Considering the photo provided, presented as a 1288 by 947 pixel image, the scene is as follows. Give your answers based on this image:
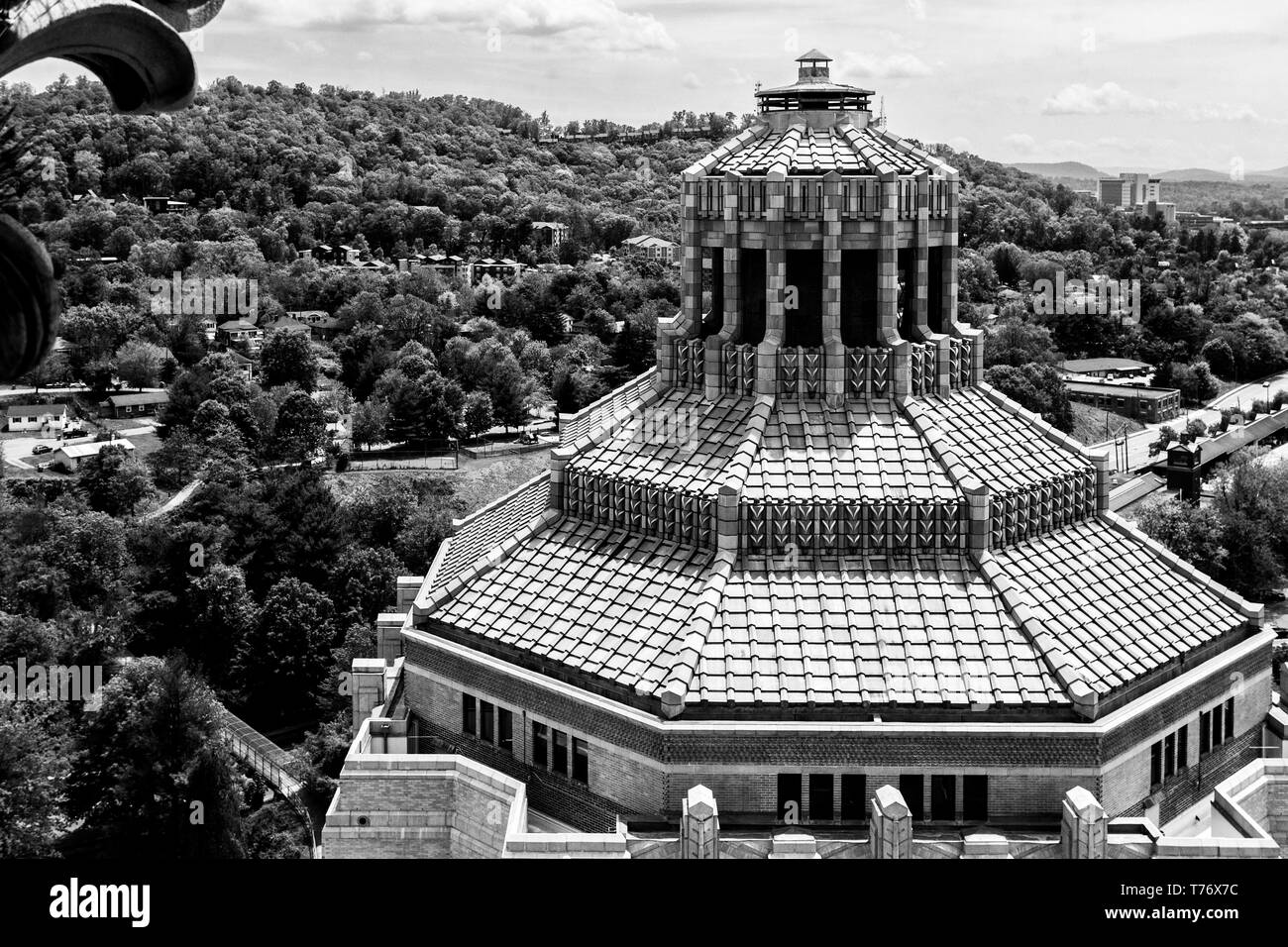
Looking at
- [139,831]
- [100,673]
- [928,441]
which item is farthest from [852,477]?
[100,673]

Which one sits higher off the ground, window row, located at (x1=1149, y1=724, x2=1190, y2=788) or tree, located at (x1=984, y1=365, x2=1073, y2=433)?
tree, located at (x1=984, y1=365, x2=1073, y2=433)

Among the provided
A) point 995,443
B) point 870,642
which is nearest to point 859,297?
point 995,443

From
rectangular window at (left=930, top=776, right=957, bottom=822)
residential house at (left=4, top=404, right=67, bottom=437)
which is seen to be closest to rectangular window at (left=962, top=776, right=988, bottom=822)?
rectangular window at (left=930, top=776, right=957, bottom=822)

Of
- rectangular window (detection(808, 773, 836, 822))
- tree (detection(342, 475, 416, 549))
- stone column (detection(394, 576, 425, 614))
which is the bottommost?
tree (detection(342, 475, 416, 549))

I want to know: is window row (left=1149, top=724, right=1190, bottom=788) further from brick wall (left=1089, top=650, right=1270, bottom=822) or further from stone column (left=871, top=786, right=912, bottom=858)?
stone column (left=871, top=786, right=912, bottom=858)

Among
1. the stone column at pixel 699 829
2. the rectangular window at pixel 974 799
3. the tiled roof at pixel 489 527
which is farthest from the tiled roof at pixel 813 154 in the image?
the stone column at pixel 699 829

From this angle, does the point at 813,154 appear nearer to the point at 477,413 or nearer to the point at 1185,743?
the point at 1185,743
